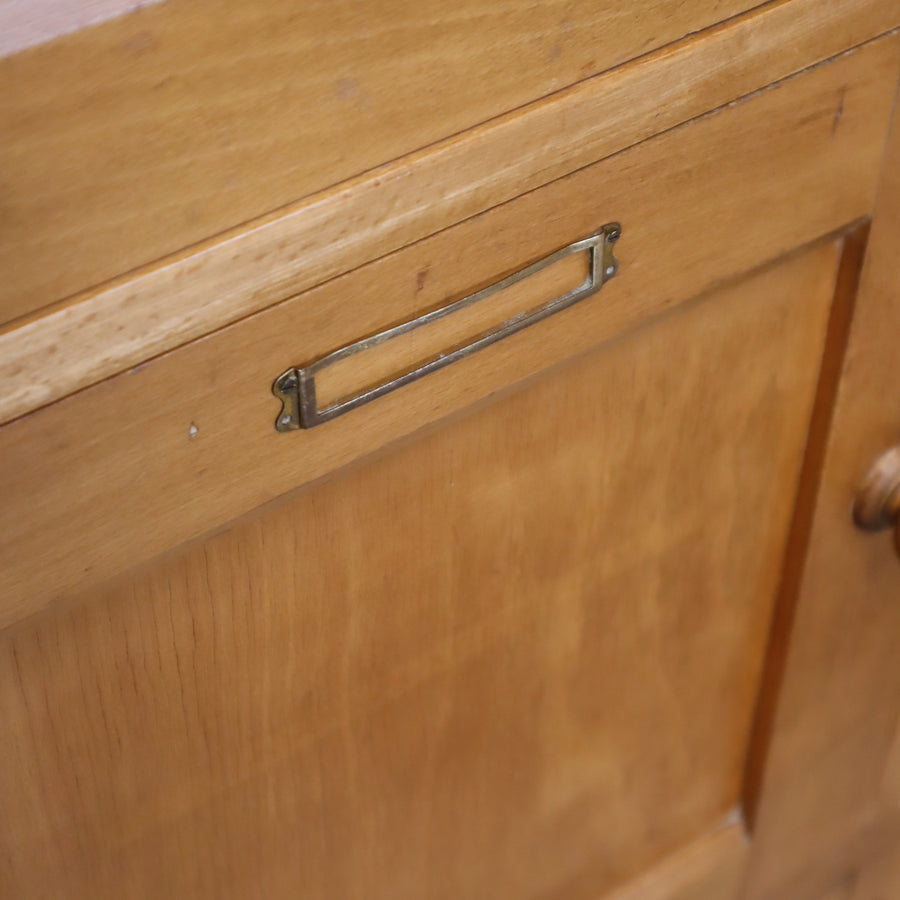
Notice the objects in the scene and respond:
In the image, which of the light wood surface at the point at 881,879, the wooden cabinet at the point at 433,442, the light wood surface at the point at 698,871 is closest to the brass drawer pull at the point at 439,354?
the wooden cabinet at the point at 433,442

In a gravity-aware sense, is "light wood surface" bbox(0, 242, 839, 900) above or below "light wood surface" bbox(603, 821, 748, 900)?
above

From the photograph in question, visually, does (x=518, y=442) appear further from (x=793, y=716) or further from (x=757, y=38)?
(x=793, y=716)

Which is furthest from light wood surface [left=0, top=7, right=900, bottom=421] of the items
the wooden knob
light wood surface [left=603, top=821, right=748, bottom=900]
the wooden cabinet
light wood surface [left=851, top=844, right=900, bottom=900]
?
light wood surface [left=851, top=844, right=900, bottom=900]

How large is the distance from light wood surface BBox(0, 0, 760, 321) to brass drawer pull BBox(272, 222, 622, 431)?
57 millimetres

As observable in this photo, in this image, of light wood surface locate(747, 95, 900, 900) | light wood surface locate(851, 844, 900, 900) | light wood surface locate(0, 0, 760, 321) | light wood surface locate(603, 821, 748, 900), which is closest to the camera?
light wood surface locate(0, 0, 760, 321)

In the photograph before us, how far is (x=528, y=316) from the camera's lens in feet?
1.50

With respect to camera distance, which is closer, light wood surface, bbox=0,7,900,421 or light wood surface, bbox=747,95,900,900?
light wood surface, bbox=0,7,900,421

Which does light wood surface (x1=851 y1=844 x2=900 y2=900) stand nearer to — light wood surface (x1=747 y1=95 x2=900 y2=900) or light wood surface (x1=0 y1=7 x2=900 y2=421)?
light wood surface (x1=747 y1=95 x2=900 y2=900)

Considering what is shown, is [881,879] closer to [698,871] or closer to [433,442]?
[698,871]

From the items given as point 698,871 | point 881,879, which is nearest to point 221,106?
point 698,871

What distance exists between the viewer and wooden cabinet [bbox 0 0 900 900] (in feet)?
1.20

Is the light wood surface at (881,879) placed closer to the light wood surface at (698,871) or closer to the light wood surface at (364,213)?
the light wood surface at (698,871)

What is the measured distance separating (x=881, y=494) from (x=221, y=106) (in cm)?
43

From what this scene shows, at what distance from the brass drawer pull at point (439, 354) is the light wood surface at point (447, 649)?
0.14 ft
